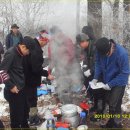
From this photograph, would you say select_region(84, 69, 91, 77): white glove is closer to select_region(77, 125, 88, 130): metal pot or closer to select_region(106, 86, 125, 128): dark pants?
select_region(106, 86, 125, 128): dark pants

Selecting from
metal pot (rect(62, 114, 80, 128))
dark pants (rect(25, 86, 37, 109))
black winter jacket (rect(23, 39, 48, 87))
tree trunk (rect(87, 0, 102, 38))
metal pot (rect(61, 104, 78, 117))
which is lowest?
metal pot (rect(62, 114, 80, 128))

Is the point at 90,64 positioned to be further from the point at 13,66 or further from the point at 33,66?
the point at 13,66

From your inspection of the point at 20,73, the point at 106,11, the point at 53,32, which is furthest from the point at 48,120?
the point at 106,11

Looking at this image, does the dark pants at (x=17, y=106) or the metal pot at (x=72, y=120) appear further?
the metal pot at (x=72, y=120)

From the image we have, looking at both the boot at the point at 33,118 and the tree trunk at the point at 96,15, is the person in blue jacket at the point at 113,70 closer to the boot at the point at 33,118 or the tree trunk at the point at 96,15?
the boot at the point at 33,118

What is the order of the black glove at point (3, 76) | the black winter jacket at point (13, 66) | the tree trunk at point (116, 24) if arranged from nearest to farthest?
the black glove at point (3, 76) → the black winter jacket at point (13, 66) → the tree trunk at point (116, 24)

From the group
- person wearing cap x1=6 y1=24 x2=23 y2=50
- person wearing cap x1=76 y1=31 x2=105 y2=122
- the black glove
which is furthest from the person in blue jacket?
person wearing cap x1=6 y1=24 x2=23 y2=50

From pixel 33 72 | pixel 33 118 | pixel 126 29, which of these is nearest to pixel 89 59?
pixel 33 72

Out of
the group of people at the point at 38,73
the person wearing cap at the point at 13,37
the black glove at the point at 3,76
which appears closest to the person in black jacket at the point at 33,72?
the group of people at the point at 38,73

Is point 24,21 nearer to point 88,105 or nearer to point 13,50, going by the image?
point 88,105

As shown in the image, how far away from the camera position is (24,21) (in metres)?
12.8

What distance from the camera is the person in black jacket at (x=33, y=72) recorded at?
4.91 m

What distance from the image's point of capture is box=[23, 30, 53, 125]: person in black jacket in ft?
16.1

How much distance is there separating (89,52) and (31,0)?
7761 millimetres
